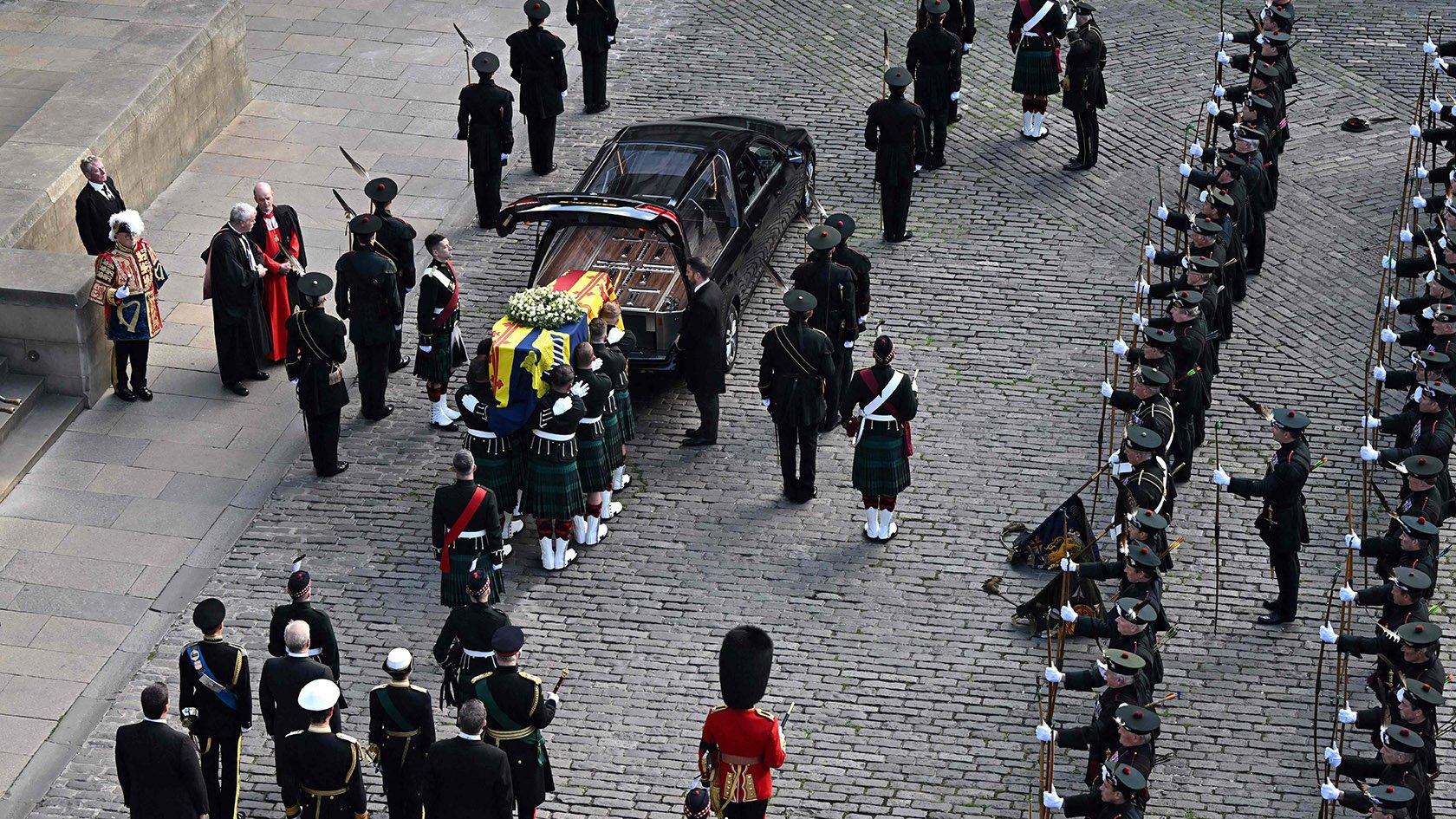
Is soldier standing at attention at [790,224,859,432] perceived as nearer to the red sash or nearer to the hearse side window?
the hearse side window

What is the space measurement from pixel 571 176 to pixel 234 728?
9.55 metres

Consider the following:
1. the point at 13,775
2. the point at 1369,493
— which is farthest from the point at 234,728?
the point at 1369,493

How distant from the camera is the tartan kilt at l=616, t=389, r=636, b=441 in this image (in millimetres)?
15633

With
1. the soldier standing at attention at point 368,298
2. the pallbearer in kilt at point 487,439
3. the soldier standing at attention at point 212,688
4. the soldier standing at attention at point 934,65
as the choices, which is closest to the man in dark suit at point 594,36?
the soldier standing at attention at point 934,65

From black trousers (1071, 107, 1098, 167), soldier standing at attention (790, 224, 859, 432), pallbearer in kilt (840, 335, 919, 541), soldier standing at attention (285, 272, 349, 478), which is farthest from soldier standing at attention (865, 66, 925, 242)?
soldier standing at attention (285, 272, 349, 478)

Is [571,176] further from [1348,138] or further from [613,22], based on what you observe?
Answer: [1348,138]

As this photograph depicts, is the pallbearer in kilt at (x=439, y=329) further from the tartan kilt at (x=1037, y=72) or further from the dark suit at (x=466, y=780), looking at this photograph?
the tartan kilt at (x=1037, y=72)

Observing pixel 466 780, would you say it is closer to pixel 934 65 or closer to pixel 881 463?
pixel 881 463

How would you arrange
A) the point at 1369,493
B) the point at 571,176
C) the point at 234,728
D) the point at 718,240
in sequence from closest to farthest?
the point at 234,728 → the point at 1369,493 → the point at 718,240 → the point at 571,176

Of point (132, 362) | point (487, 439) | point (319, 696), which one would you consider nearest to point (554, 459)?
point (487, 439)

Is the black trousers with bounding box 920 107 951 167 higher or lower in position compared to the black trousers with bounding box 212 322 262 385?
higher

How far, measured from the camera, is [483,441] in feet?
48.5

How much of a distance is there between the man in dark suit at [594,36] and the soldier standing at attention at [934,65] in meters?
3.38

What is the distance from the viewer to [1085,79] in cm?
2012
